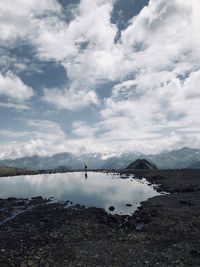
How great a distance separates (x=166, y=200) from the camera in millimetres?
63750

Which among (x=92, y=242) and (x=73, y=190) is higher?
(x=73, y=190)

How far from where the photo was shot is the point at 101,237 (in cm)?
3794

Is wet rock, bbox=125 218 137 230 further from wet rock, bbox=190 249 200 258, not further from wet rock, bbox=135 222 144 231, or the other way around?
wet rock, bbox=190 249 200 258

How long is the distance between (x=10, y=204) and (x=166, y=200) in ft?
107

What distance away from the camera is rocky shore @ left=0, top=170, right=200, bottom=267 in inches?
1194

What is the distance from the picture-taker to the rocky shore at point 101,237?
30328 mm

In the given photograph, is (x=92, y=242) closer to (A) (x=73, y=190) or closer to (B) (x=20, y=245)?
(B) (x=20, y=245)

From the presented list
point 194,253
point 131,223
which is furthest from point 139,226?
point 194,253

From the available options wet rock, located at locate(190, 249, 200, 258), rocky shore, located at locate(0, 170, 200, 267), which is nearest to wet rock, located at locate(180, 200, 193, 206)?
rocky shore, located at locate(0, 170, 200, 267)

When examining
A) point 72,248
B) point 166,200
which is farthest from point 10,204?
point 72,248

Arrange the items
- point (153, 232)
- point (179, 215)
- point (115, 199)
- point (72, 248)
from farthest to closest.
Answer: point (115, 199), point (179, 215), point (153, 232), point (72, 248)

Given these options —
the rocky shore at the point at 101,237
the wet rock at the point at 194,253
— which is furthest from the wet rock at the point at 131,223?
the wet rock at the point at 194,253

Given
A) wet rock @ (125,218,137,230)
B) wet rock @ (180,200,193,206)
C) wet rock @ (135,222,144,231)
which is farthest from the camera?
wet rock @ (180,200,193,206)

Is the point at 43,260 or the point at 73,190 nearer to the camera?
the point at 43,260
